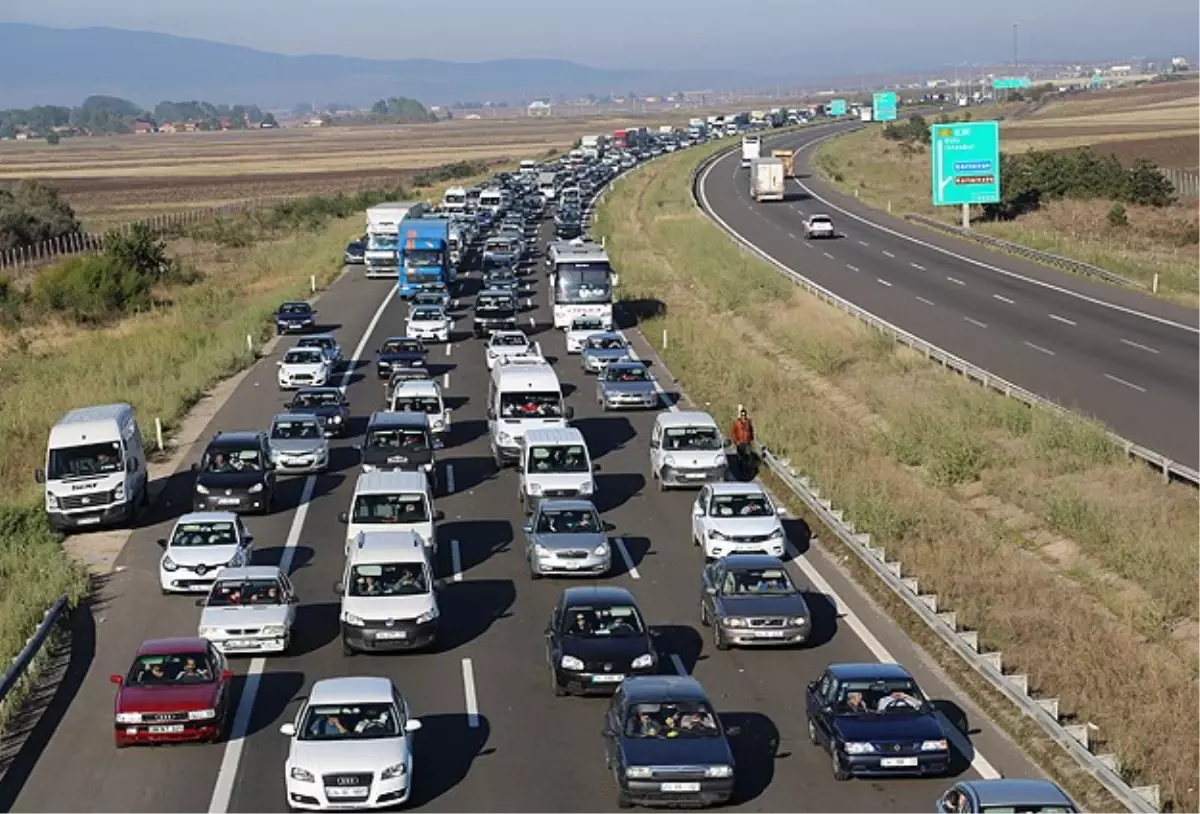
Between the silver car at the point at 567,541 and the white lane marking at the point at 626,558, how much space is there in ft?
1.52

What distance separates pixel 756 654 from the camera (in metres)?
25.3

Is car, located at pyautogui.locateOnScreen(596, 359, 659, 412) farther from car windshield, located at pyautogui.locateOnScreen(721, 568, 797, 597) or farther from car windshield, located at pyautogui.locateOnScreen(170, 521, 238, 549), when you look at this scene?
car windshield, located at pyautogui.locateOnScreen(721, 568, 797, 597)

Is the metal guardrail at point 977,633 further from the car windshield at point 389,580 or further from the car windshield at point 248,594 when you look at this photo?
the car windshield at point 248,594

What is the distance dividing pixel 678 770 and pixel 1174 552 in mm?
13954

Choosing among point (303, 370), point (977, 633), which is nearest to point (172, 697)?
point (977, 633)

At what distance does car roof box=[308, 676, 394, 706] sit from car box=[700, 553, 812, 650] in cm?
639

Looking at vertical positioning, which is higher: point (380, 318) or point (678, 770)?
point (678, 770)

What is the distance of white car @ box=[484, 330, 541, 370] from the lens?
51.9 meters

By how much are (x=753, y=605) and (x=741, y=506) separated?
18.3ft

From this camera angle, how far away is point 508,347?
5362 cm

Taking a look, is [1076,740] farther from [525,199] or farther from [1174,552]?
[525,199]

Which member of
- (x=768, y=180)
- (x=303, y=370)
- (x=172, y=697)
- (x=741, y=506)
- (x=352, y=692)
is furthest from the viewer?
(x=768, y=180)

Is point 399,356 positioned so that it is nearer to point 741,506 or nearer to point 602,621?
point 741,506

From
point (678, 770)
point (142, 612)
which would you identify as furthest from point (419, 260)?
point (678, 770)
